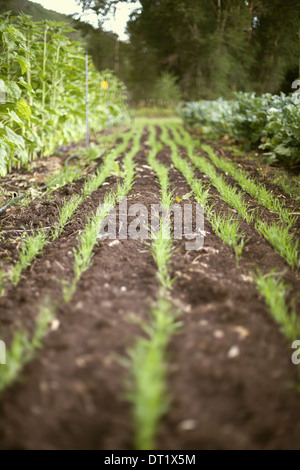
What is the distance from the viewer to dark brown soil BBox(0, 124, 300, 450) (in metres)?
0.83

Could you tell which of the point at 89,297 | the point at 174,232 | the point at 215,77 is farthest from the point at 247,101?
the point at 215,77

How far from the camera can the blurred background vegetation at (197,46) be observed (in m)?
6.05

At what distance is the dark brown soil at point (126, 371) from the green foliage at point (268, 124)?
110 inches

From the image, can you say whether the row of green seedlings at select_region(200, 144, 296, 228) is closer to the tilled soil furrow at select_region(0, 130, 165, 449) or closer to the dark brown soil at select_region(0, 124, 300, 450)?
the dark brown soil at select_region(0, 124, 300, 450)

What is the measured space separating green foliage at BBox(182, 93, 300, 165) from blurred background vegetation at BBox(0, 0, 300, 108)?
114 centimetres

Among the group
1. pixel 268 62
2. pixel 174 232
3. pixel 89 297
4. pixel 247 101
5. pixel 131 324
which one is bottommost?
pixel 131 324

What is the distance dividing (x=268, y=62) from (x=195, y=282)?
9348mm

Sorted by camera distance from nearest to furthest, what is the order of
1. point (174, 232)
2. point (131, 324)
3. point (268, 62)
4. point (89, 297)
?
point (131, 324), point (89, 297), point (174, 232), point (268, 62)

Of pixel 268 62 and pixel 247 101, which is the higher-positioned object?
pixel 268 62

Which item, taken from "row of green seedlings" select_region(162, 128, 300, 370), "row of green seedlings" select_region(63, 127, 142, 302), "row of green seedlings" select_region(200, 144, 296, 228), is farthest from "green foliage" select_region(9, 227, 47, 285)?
"row of green seedlings" select_region(200, 144, 296, 228)

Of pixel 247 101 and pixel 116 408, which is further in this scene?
pixel 247 101

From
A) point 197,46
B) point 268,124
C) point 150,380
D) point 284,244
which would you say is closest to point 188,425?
point 150,380

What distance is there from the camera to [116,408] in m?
0.85
